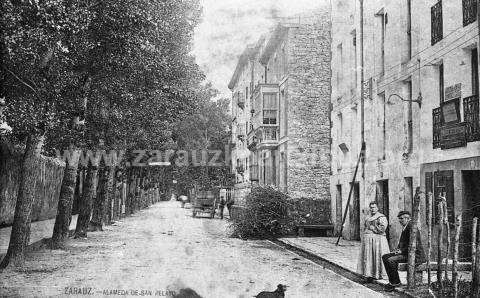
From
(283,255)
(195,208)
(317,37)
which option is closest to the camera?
(283,255)

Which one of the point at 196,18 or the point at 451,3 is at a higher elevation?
the point at 196,18

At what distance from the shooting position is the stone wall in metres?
31.8

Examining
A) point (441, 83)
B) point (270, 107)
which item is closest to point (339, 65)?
point (270, 107)

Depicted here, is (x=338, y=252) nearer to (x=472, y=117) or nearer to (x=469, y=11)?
(x=472, y=117)

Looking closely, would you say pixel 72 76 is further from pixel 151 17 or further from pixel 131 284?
pixel 131 284

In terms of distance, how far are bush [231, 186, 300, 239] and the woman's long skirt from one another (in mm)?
12042

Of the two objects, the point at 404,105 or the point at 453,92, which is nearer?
the point at 453,92

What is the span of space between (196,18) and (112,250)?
11384 mm

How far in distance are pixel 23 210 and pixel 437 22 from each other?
1160 centimetres

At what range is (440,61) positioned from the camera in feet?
53.2

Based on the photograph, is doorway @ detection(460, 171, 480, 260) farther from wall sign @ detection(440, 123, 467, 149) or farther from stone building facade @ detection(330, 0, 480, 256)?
wall sign @ detection(440, 123, 467, 149)

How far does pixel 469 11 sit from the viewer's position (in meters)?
14.2

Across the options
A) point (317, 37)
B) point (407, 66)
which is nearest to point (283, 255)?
point (407, 66)

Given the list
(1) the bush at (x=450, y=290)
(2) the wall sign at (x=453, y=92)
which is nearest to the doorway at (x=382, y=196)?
(2) the wall sign at (x=453, y=92)
